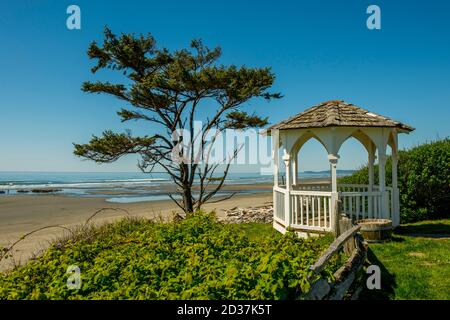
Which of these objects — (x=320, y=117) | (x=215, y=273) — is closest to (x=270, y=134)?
(x=320, y=117)

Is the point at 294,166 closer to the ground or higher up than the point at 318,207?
higher up

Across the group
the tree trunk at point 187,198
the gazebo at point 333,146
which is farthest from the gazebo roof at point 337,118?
the tree trunk at point 187,198

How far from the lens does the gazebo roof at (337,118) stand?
11148 mm

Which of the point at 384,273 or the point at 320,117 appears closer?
the point at 384,273

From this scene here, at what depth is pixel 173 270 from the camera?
16.2 feet

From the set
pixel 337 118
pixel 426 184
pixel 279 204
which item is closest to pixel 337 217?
pixel 337 118

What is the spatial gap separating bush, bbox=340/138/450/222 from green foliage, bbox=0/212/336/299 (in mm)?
9452

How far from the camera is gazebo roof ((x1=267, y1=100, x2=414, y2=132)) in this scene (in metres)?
11.1

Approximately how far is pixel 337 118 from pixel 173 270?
313 inches

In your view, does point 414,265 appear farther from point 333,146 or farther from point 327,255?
point 333,146

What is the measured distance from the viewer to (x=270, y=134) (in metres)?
14.1
